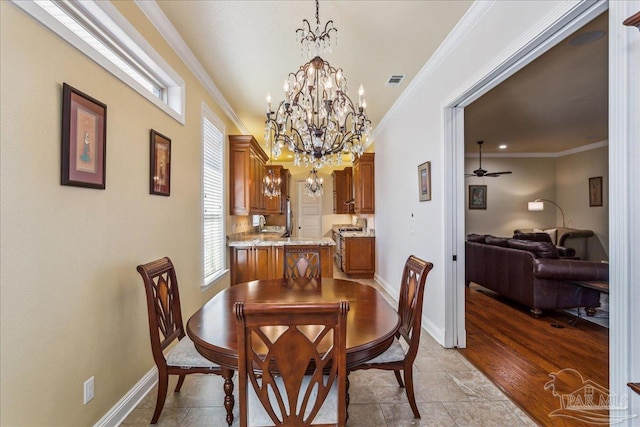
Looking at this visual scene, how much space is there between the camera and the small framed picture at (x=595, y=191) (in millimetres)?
6594

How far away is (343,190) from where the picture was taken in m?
7.70

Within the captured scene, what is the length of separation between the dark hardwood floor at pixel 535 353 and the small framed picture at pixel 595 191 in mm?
4420

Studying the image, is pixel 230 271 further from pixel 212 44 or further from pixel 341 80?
pixel 341 80

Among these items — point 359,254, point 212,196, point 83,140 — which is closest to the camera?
point 83,140

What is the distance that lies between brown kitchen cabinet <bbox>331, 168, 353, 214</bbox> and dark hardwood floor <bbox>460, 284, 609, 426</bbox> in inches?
160

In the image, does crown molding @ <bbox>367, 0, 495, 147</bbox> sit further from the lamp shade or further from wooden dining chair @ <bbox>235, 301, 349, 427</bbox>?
the lamp shade

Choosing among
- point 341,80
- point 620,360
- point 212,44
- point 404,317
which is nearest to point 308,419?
point 404,317

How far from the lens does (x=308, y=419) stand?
120 cm

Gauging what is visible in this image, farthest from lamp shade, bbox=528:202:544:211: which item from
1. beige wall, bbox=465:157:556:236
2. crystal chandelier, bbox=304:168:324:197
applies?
crystal chandelier, bbox=304:168:324:197

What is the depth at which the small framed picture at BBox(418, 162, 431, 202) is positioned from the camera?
10.7 feet

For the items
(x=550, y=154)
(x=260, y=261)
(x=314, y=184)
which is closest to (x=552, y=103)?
(x=314, y=184)

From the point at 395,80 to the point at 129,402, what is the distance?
155 inches

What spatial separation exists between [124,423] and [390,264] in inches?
153

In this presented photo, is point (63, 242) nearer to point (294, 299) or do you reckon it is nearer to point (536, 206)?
point (294, 299)
